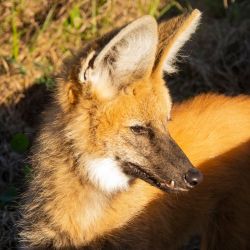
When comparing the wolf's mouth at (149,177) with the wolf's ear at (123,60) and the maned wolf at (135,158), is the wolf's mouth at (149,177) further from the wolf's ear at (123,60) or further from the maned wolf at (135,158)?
the wolf's ear at (123,60)

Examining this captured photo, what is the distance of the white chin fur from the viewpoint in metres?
4.10

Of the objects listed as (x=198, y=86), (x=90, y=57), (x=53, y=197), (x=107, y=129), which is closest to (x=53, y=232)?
(x=53, y=197)

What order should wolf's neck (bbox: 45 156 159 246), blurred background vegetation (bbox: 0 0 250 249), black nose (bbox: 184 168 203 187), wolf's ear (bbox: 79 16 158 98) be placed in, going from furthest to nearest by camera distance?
blurred background vegetation (bbox: 0 0 250 249) < wolf's neck (bbox: 45 156 159 246) < black nose (bbox: 184 168 203 187) < wolf's ear (bbox: 79 16 158 98)

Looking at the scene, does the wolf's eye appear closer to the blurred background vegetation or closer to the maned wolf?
the maned wolf

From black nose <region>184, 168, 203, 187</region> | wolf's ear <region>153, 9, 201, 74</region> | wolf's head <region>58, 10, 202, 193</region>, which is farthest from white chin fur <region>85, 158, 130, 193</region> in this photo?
wolf's ear <region>153, 9, 201, 74</region>

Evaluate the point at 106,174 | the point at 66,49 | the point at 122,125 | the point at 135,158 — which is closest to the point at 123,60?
the point at 122,125

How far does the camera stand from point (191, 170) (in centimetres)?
402

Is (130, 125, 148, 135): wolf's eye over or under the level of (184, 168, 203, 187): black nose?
over

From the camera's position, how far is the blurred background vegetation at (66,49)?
20.4ft

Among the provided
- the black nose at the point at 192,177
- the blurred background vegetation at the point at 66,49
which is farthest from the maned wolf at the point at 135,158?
the blurred background vegetation at the point at 66,49

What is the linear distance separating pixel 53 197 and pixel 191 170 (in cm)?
94

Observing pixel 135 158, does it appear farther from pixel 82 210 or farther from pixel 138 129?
pixel 82 210

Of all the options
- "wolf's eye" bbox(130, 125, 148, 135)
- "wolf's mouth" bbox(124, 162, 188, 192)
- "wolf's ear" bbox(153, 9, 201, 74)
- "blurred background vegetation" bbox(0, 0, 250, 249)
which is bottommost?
"blurred background vegetation" bbox(0, 0, 250, 249)

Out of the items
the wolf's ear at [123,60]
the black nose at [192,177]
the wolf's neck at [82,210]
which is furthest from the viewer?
the wolf's neck at [82,210]
